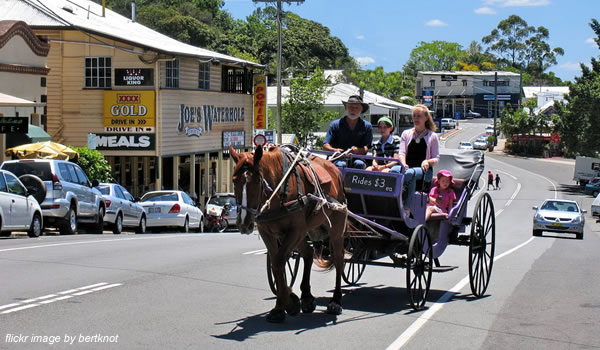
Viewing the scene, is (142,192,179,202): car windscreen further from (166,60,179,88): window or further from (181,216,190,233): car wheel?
(166,60,179,88): window

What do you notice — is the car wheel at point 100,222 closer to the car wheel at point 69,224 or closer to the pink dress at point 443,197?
the car wheel at point 69,224

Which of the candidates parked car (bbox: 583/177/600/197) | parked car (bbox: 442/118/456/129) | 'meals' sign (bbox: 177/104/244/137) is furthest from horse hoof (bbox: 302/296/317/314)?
parked car (bbox: 442/118/456/129)

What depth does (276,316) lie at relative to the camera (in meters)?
9.02

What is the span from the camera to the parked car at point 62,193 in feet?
74.6

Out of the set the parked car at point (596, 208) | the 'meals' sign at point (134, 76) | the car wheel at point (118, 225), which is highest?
the 'meals' sign at point (134, 76)

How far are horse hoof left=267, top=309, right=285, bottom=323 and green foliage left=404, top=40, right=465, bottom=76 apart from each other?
528 feet

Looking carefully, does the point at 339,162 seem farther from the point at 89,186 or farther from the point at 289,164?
the point at 89,186

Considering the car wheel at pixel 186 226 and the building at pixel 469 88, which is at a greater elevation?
the building at pixel 469 88

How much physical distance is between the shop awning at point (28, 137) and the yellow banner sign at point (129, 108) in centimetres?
511

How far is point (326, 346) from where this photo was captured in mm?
8102

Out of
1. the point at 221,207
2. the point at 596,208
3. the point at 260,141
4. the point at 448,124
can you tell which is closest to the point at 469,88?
the point at 448,124

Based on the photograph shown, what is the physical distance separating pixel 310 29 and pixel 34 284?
10877 cm

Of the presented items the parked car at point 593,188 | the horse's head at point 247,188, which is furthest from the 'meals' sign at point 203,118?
the parked car at point 593,188

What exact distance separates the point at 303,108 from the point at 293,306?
53529 mm
